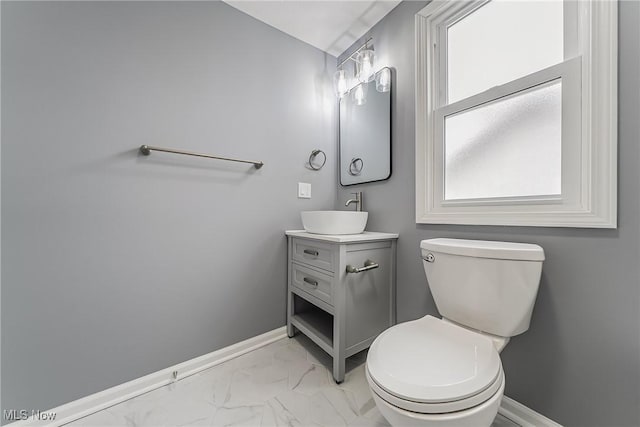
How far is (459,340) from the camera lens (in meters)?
0.82

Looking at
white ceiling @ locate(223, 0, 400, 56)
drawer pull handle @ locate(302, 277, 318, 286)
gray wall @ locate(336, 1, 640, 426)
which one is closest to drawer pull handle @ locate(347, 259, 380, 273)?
drawer pull handle @ locate(302, 277, 318, 286)

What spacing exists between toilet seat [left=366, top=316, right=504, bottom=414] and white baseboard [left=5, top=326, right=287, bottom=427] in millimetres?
974

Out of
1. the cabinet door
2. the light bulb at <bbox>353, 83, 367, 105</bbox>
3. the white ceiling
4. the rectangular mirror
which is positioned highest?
the white ceiling

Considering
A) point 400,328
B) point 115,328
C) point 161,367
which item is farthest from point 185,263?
point 400,328

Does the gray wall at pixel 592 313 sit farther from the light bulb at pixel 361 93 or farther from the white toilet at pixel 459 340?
the light bulb at pixel 361 93

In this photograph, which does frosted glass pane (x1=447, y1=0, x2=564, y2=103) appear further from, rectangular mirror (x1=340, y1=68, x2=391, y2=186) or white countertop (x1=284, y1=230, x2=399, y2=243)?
white countertop (x1=284, y1=230, x2=399, y2=243)

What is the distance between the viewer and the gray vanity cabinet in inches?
46.5

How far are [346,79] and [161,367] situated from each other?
82.4 inches

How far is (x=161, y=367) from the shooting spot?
3.91 ft

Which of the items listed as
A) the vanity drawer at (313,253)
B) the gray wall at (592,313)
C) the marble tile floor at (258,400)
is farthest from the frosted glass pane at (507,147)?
the marble tile floor at (258,400)

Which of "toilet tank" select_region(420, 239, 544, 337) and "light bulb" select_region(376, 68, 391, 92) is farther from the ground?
"light bulb" select_region(376, 68, 391, 92)

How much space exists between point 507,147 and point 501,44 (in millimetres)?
481

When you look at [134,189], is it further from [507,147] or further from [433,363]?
[507,147]

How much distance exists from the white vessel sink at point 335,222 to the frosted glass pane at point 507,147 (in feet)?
1.62
